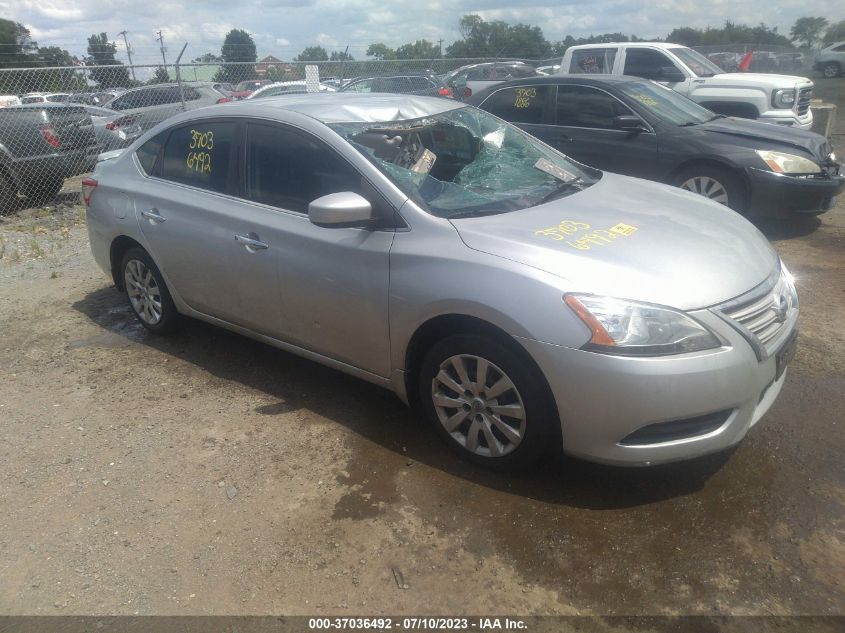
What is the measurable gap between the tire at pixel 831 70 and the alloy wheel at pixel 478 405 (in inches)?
1532

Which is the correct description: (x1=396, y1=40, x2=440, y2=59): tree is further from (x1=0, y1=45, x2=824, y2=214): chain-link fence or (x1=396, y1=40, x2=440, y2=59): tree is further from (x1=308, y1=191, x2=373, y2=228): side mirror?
(x1=308, y1=191, x2=373, y2=228): side mirror

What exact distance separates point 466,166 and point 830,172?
15.9 ft

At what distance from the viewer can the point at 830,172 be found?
6809 mm

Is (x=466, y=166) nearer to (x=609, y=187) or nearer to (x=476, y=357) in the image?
(x=609, y=187)

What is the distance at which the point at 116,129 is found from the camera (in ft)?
39.2

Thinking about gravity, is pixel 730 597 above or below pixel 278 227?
below

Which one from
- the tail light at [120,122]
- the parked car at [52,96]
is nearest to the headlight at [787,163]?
the tail light at [120,122]

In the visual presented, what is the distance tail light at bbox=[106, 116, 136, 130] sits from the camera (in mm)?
12008

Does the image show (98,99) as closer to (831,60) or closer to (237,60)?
(237,60)

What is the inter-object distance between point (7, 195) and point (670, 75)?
9.84 metres

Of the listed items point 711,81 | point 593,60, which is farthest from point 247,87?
point 711,81

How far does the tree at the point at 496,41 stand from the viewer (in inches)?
1323

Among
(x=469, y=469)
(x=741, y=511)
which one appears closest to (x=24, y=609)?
(x=469, y=469)

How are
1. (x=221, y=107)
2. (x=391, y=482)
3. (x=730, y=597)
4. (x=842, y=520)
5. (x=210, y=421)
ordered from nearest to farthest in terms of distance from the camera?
1. (x=730, y=597)
2. (x=842, y=520)
3. (x=391, y=482)
4. (x=210, y=421)
5. (x=221, y=107)
